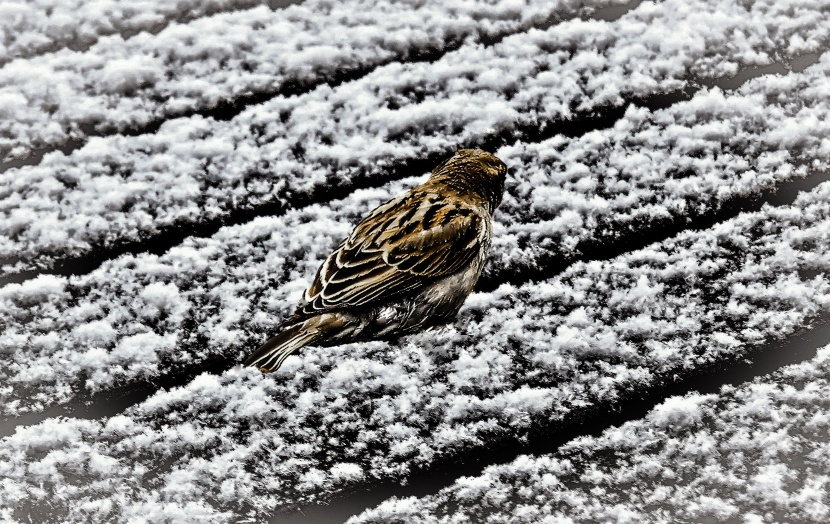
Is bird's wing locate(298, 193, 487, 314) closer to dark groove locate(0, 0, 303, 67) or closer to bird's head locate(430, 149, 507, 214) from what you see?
bird's head locate(430, 149, 507, 214)

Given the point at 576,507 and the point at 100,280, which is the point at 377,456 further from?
the point at 100,280

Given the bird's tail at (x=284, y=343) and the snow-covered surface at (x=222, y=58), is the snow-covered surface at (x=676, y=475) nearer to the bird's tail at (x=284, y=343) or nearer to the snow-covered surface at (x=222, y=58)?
the bird's tail at (x=284, y=343)

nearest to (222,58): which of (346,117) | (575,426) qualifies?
(346,117)

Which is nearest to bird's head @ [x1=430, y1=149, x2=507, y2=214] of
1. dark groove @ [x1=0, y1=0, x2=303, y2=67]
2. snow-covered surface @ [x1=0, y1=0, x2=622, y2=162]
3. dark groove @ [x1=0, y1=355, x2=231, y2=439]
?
snow-covered surface @ [x1=0, y1=0, x2=622, y2=162]

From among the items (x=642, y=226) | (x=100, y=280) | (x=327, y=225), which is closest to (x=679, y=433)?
(x=642, y=226)

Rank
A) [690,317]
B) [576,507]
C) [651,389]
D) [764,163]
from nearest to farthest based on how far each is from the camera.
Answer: [576,507], [651,389], [690,317], [764,163]

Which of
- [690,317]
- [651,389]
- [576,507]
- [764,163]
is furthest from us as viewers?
[764,163]
